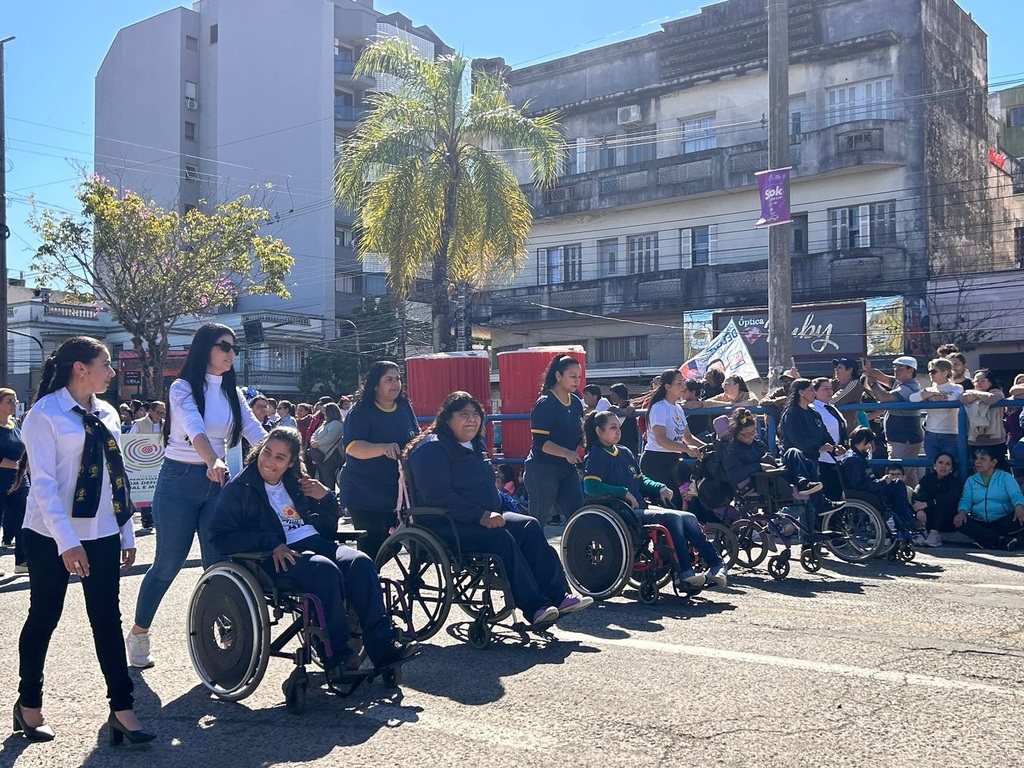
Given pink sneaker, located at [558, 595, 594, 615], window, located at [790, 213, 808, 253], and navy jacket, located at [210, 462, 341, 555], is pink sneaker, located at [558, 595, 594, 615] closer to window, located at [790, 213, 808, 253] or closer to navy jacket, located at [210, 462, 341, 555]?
navy jacket, located at [210, 462, 341, 555]

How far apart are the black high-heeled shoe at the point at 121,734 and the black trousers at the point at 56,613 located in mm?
92

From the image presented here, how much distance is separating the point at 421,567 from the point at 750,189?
85.5ft

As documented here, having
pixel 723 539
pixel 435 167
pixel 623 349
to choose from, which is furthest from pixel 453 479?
pixel 623 349

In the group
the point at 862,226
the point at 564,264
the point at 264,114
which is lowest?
the point at 564,264

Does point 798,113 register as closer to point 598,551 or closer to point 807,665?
point 598,551

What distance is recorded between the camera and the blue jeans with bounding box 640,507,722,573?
7.70 meters

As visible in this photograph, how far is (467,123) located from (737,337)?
7002mm

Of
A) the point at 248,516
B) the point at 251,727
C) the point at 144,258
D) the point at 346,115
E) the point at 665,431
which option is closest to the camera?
the point at 251,727

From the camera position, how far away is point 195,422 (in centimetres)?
607

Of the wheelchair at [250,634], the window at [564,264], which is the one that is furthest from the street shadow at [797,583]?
the window at [564,264]

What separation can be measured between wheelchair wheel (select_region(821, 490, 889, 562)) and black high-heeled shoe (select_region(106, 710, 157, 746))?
6317mm

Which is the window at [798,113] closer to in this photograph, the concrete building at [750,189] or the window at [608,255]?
the concrete building at [750,189]

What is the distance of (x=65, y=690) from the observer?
5.62m

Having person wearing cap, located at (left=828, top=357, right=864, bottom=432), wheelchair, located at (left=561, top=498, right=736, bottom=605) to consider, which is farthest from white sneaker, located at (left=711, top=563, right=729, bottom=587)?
person wearing cap, located at (left=828, top=357, right=864, bottom=432)
